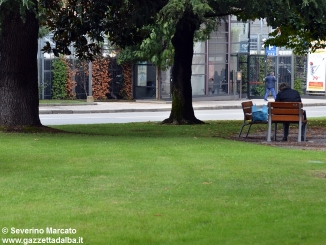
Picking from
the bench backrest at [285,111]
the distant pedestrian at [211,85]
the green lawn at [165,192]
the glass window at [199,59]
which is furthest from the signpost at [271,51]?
the green lawn at [165,192]

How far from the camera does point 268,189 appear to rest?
970 cm

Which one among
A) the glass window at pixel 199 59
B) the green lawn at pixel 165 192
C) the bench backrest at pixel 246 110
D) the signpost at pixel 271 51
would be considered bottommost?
the green lawn at pixel 165 192

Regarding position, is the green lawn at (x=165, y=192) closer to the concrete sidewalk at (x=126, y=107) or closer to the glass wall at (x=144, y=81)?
the concrete sidewalk at (x=126, y=107)

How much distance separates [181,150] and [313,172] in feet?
11.3

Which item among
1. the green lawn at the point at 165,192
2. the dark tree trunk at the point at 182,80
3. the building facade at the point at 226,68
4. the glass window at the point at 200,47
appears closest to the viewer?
the green lawn at the point at 165,192

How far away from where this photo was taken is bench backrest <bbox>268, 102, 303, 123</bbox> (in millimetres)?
17141

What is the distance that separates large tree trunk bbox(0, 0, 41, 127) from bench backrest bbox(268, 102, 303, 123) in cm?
575

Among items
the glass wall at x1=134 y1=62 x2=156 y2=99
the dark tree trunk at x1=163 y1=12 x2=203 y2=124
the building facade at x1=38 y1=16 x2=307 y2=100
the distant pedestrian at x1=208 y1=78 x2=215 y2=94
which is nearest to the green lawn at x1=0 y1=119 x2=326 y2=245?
the dark tree trunk at x1=163 y1=12 x2=203 y2=124

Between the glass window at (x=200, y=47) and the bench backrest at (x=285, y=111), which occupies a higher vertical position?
the glass window at (x=200, y=47)

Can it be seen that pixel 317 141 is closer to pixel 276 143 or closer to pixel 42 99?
pixel 276 143

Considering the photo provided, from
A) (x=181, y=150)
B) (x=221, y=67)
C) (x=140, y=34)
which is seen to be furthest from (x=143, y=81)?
(x=181, y=150)

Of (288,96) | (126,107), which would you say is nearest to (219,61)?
(126,107)

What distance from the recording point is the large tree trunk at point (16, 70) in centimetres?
1853

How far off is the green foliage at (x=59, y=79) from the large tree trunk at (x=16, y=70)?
22.3m
